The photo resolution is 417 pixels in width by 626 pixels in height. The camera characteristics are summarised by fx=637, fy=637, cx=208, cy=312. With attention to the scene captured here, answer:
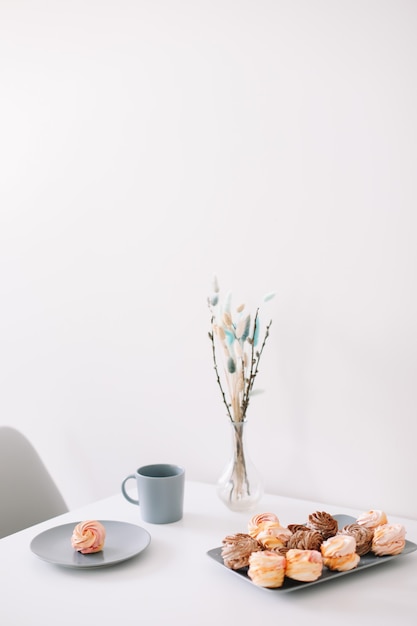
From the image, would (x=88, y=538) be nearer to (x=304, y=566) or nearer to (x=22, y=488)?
(x=304, y=566)

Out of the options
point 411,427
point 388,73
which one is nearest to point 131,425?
point 411,427

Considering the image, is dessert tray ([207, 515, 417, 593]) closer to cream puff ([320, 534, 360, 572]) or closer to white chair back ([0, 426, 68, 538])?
cream puff ([320, 534, 360, 572])

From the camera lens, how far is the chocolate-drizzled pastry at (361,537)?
3.02ft

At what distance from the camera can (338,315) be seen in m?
1.25

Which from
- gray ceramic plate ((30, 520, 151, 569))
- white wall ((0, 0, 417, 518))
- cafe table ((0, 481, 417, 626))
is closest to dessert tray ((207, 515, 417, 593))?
cafe table ((0, 481, 417, 626))

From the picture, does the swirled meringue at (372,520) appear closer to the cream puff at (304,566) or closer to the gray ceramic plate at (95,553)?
the cream puff at (304,566)

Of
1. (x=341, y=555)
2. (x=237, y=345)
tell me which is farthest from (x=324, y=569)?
(x=237, y=345)

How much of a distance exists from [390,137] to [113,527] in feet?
2.80

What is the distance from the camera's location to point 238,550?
875 millimetres

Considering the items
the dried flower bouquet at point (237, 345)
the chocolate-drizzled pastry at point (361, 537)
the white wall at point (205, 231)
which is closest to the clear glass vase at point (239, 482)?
the dried flower bouquet at point (237, 345)

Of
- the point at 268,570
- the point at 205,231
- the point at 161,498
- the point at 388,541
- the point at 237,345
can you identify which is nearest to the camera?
the point at 268,570

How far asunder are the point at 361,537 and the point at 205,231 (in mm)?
750

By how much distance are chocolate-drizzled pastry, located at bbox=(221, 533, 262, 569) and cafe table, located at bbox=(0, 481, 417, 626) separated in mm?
23

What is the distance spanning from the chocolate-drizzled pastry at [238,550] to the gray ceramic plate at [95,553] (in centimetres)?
15
